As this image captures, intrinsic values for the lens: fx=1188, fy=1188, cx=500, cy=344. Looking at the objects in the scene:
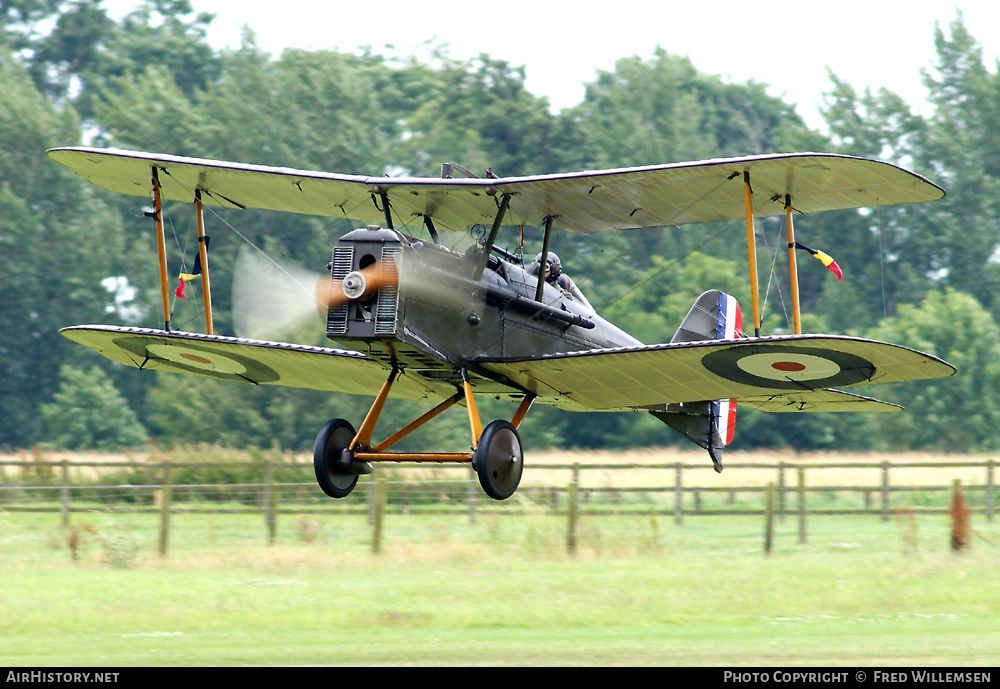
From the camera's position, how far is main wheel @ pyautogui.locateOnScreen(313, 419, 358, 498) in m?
10.3

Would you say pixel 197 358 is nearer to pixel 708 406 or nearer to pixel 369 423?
pixel 369 423

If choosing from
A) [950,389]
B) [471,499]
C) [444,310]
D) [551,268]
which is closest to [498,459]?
[444,310]

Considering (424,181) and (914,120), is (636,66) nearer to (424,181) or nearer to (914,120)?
(914,120)

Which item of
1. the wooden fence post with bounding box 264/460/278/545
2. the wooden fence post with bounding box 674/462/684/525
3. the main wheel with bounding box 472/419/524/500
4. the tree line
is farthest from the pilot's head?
the tree line

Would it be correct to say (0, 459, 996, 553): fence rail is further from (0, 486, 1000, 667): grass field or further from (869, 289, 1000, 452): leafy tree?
(869, 289, 1000, 452): leafy tree

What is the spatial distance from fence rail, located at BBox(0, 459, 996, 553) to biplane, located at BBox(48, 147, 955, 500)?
5.14m

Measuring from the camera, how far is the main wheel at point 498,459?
32.2ft

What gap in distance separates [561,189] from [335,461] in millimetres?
3139

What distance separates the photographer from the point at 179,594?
13219 mm

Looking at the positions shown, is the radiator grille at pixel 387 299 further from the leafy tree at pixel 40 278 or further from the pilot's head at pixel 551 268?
the leafy tree at pixel 40 278

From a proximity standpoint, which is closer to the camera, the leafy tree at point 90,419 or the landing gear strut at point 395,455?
the landing gear strut at point 395,455

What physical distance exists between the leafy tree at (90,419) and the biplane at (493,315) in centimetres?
2531

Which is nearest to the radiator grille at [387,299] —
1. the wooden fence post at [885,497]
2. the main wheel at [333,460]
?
the main wheel at [333,460]

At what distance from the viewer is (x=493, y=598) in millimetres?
13531
